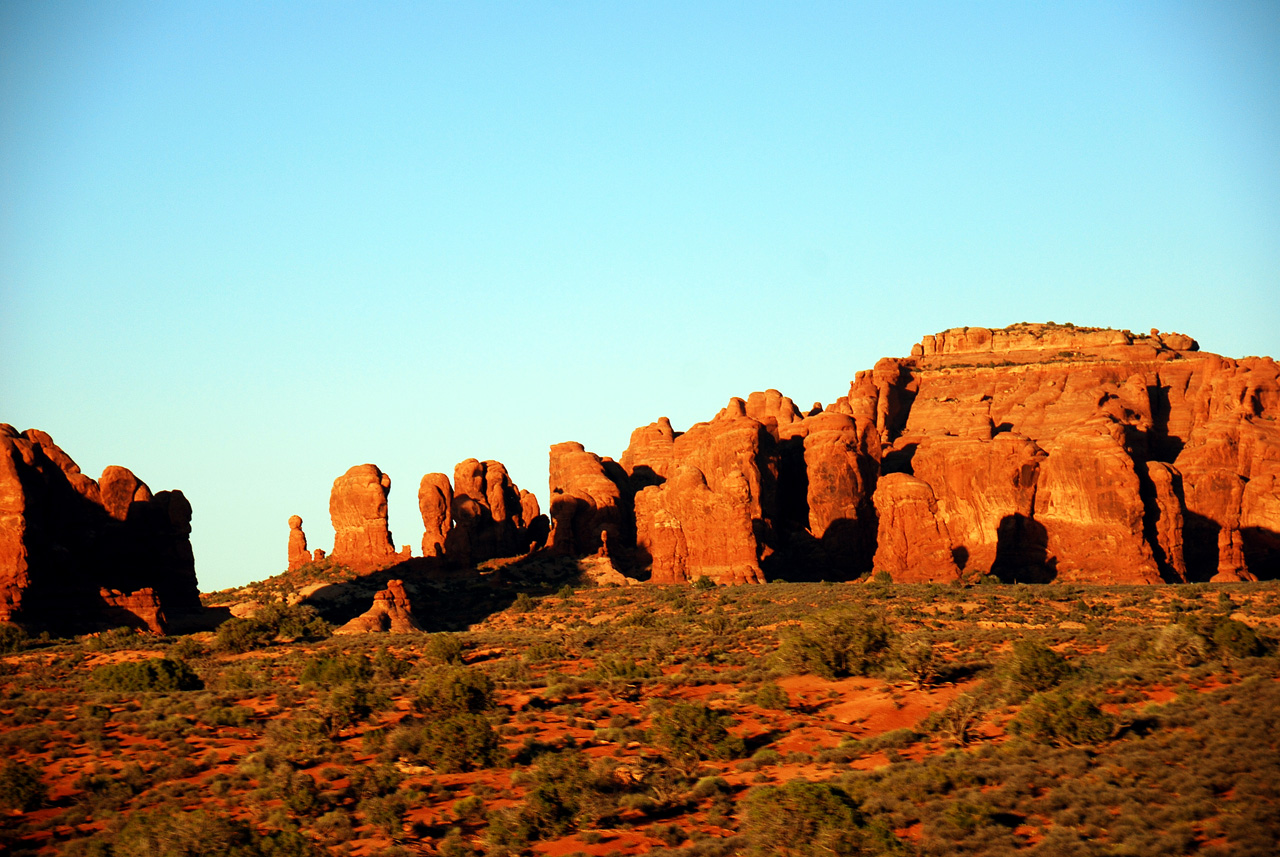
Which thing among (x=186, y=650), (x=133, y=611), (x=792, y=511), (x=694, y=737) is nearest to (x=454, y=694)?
(x=694, y=737)

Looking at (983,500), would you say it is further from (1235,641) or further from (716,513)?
(1235,641)

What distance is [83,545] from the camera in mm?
73375

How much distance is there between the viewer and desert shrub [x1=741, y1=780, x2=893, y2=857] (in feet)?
97.8

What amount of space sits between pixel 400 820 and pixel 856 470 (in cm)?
6409

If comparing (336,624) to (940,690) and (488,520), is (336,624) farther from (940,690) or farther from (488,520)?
(940,690)

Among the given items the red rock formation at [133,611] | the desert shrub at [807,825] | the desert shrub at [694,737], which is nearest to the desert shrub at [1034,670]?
the desert shrub at [694,737]

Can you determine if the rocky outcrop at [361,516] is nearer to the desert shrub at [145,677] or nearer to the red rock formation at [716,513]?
the red rock formation at [716,513]

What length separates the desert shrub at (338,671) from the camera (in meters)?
50.6

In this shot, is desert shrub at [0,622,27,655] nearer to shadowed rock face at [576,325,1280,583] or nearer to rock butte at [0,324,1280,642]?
rock butte at [0,324,1280,642]

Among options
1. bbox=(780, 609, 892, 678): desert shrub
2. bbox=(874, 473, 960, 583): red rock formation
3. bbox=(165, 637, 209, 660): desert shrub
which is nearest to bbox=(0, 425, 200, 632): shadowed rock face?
bbox=(165, 637, 209, 660): desert shrub

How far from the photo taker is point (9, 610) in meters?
65.9

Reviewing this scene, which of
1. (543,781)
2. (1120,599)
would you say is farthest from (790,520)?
(543,781)

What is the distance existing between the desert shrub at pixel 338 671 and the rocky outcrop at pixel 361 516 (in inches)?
1539

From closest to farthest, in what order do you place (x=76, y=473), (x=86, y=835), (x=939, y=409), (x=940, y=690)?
(x=86, y=835) < (x=940, y=690) < (x=76, y=473) < (x=939, y=409)
